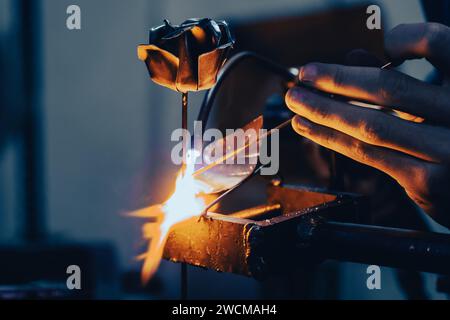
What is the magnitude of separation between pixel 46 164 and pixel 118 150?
1.31ft

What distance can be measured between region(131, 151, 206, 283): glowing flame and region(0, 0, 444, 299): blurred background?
1879 millimetres

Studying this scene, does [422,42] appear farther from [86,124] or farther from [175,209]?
[86,124]

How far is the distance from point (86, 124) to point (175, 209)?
2.09 meters

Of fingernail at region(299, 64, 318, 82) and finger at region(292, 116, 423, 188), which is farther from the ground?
fingernail at region(299, 64, 318, 82)

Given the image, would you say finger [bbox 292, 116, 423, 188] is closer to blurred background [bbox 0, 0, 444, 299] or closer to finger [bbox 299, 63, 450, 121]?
finger [bbox 299, 63, 450, 121]

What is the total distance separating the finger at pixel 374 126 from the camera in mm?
581

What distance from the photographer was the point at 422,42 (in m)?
0.59

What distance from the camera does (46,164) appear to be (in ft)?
8.45

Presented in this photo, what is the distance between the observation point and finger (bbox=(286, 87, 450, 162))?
581 mm

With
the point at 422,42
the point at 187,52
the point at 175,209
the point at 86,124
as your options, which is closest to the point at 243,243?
the point at 175,209

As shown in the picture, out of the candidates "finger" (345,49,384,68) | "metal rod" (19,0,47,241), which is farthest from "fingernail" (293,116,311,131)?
"metal rod" (19,0,47,241)

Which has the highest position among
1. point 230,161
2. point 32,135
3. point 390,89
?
point 390,89

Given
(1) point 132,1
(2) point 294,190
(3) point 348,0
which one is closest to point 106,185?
(1) point 132,1

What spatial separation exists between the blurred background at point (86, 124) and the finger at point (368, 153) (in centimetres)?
189
